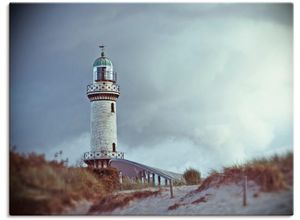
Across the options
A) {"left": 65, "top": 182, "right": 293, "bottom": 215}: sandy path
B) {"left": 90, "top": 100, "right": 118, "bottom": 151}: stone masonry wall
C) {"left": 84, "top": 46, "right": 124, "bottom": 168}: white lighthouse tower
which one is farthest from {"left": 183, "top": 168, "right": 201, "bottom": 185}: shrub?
{"left": 90, "top": 100, "right": 118, "bottom": 151}: stone masonry wall

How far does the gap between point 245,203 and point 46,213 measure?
2.25m

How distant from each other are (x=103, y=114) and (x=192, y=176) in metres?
1.29

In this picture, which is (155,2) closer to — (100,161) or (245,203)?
(100,161)

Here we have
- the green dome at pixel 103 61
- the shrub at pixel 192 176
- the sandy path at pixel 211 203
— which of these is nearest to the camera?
the sandy path at pixel 211 203

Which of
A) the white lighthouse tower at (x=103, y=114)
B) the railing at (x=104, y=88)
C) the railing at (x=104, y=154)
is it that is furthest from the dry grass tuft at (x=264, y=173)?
the railing at (x=104, y=88)

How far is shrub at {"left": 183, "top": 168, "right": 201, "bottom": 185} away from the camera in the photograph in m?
7.82

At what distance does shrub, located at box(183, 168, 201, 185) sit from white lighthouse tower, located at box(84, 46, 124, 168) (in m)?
0.79

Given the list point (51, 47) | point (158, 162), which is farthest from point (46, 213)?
point (51, 47)

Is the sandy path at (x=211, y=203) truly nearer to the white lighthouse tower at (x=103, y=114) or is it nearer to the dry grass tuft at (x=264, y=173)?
the dry grass tuft at (x=264, y=173)

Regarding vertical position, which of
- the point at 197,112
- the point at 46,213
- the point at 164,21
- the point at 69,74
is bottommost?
the point at 46,213

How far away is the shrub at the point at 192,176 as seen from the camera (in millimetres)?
7816

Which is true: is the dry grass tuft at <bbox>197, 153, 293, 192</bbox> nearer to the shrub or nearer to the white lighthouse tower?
the shrub

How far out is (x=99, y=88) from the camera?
8.02 m

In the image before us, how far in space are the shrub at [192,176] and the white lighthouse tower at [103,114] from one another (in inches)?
31.1
